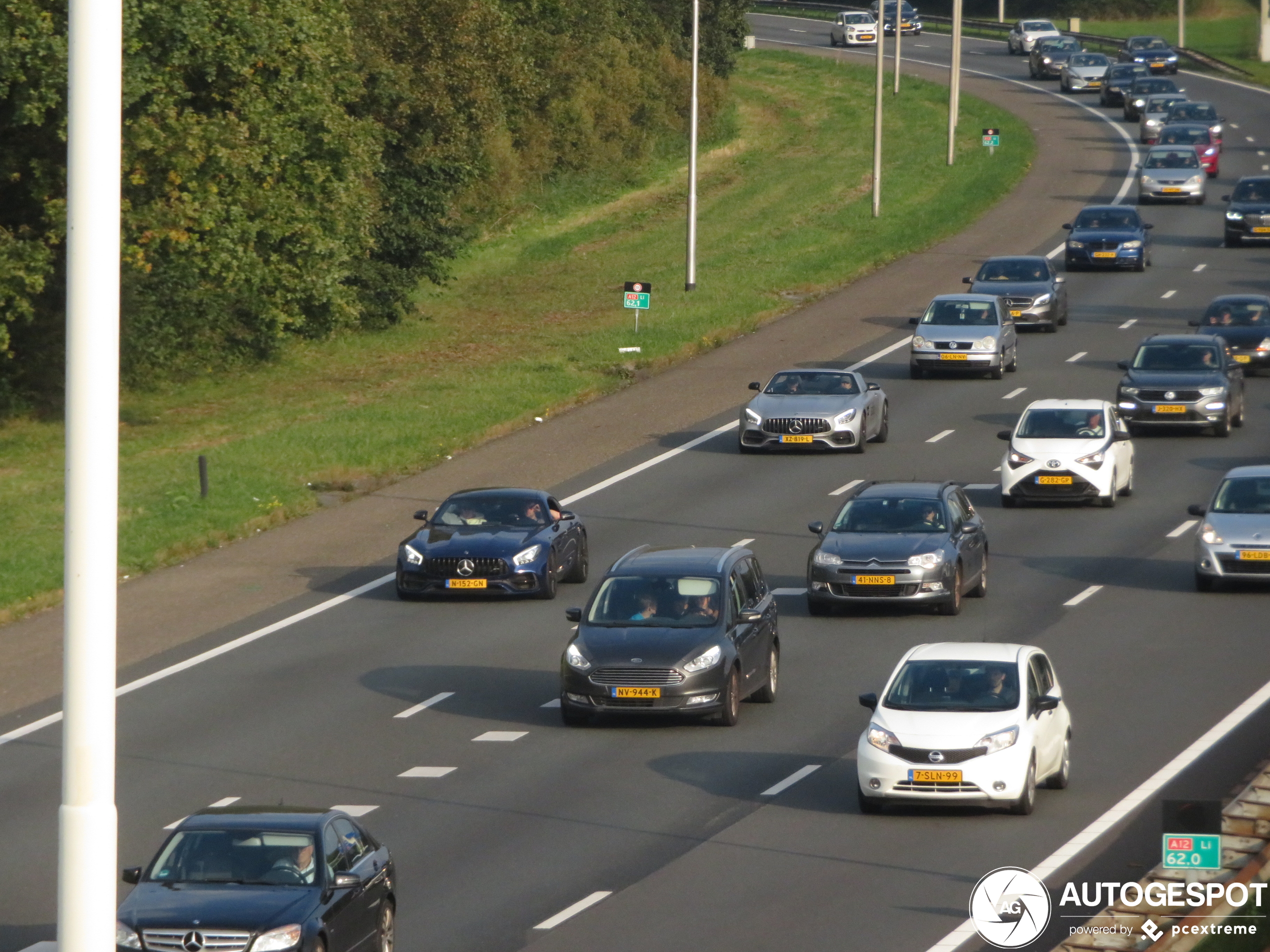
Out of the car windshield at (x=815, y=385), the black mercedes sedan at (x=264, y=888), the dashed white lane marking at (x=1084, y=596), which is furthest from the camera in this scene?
the car windshield at (x=815, y=385)

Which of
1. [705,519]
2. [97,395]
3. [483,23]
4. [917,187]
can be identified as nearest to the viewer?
[97,395]

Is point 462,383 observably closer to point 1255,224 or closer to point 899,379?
point 899,379

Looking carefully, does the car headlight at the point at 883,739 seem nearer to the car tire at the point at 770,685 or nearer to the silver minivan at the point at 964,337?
the car tire at the point at 770,685

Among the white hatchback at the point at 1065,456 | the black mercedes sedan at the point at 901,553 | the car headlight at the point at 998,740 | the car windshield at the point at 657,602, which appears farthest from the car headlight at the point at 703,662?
the white hatchback at the point at 1065,456

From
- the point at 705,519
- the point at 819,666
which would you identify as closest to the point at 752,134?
the point at 705,519

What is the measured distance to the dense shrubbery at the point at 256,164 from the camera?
36.0 m

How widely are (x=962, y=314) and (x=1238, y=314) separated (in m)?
5.99

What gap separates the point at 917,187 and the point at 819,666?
156 ft

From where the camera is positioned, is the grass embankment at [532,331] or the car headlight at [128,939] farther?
the grass embankment at [532,331]

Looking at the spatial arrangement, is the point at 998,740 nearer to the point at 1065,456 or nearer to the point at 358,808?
the point at 358,808

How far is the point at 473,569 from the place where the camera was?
27.2 m

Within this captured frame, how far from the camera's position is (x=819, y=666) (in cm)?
2358

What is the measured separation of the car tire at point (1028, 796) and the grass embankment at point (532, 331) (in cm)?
1532

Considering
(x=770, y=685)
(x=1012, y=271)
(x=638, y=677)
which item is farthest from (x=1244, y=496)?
(x=1012, y=271)
